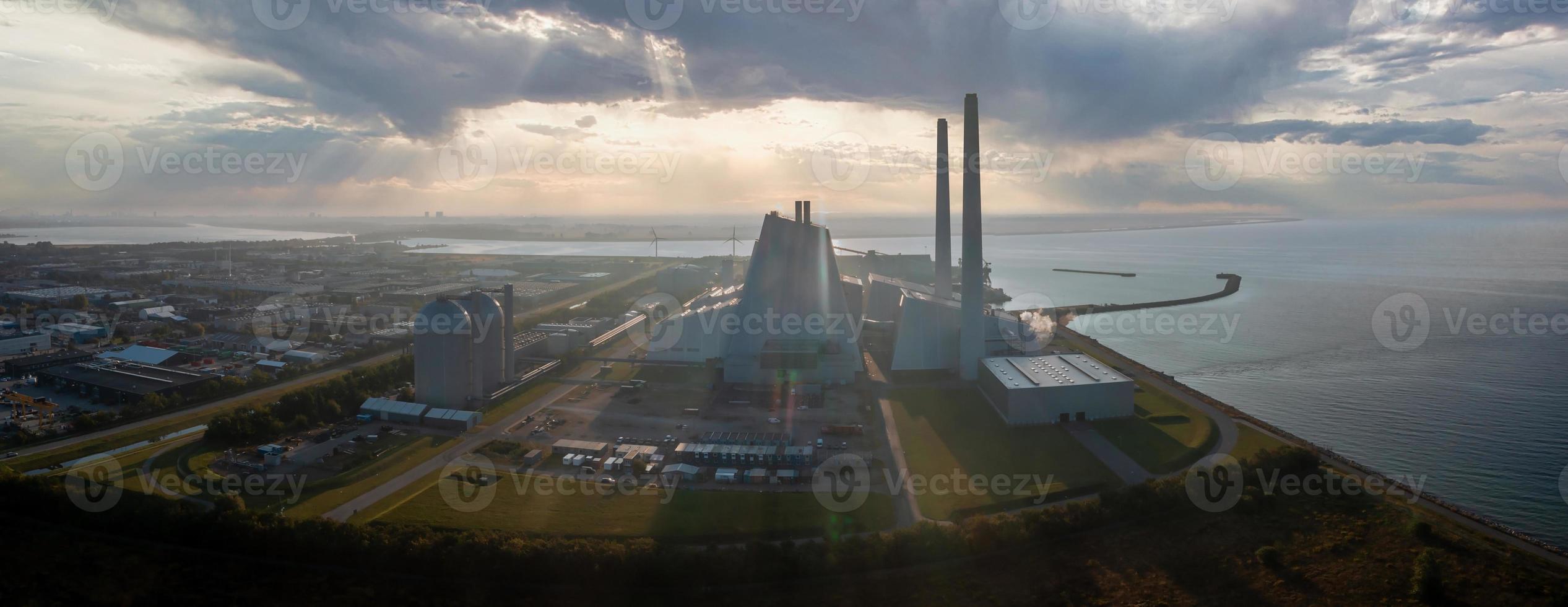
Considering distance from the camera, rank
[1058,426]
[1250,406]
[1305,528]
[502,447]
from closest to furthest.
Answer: [1305,528]
[502,447]
[1058,426]
[1250,406]

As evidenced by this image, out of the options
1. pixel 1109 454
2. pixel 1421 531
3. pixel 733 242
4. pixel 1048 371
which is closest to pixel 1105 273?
pixel 733 242

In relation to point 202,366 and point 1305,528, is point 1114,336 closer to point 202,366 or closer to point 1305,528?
point 1305,528

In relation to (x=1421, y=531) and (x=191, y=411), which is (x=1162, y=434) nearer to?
(x=1421, y=531)

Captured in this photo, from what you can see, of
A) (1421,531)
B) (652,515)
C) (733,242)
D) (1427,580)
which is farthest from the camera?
(733,242)

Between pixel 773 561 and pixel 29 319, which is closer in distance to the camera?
pixel 773 561

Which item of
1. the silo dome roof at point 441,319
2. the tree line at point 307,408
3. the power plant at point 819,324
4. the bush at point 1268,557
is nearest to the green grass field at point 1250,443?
the bush at point 1268,557

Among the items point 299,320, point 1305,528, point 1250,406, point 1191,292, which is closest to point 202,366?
point 299,320
